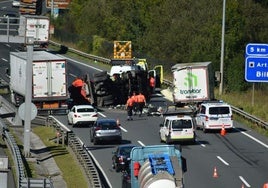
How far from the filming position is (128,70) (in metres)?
66.2

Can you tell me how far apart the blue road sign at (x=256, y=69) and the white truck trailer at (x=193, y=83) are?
90.5 feet

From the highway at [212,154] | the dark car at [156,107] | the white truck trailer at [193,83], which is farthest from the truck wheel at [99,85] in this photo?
the white truck trailer at [193,83]

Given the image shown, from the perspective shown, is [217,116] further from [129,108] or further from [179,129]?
[129,108]

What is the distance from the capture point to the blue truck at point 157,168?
2291 cm

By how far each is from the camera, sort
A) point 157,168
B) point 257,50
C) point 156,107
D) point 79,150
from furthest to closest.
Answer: point 156,107, point 79,150, point 257,50, point 157,168

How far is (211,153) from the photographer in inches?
1751

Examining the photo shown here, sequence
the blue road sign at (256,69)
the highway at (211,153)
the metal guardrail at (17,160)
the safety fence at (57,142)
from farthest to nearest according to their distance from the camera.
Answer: the highway at (211,153), the safety fence at (57,142), the blue road sign at (256,69), the metal guardrail at (17,160)

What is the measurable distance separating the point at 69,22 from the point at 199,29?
38.0 metres

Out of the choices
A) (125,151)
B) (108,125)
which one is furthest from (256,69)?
(108,125)

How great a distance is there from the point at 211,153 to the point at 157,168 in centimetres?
2084

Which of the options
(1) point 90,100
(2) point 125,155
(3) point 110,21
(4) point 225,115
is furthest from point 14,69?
(3) point 110,21

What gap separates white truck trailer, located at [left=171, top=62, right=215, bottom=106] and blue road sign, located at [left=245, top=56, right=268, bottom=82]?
1086 inches

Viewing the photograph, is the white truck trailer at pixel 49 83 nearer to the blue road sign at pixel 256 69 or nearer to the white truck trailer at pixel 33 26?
the white truck trailer at pixel 33 26

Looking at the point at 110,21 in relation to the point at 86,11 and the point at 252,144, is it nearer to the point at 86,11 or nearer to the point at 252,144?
the point at 86,11
